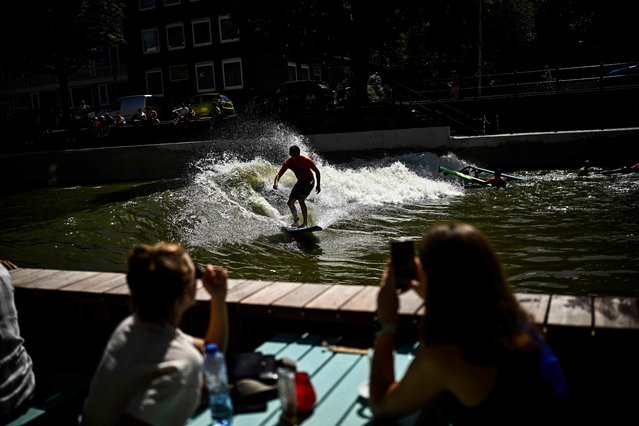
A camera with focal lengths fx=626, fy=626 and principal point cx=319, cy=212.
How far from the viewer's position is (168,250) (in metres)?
2.71

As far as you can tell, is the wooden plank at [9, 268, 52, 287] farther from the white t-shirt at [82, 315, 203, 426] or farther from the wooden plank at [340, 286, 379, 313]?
the wooden plank at [340, 286, 379, 313]

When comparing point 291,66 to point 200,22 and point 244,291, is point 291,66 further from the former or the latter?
point 244,291

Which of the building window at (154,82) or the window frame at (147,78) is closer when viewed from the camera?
the window frame at (147,78)

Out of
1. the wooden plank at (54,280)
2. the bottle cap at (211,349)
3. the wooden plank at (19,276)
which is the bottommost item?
the bottle cap at (211,349)

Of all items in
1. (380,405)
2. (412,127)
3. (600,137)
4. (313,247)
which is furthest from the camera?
(412,127)

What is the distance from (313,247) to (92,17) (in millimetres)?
26201

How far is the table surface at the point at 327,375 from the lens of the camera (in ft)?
9.67

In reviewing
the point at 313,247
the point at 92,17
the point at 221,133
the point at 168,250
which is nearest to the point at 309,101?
the point at 221,133

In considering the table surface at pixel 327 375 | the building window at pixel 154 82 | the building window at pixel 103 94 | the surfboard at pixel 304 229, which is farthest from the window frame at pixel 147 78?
the table surface at pixel 327 375

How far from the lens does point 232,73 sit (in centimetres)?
4225

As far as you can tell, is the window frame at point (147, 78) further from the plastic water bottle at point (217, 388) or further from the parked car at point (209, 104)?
the plastic water bottle at point (217, 388)

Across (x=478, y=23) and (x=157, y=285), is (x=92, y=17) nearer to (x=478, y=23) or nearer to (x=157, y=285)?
(x=478, y=23)

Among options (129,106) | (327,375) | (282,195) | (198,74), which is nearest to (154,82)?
(198,74)

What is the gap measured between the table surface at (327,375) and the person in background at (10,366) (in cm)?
115
